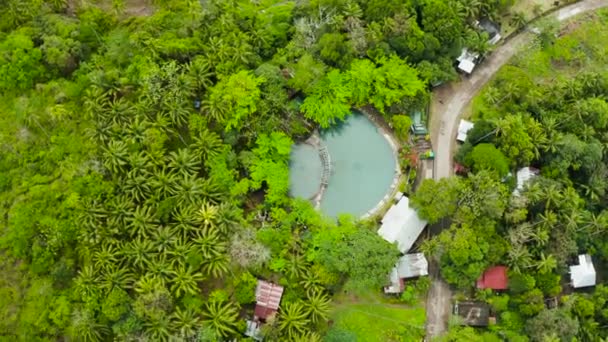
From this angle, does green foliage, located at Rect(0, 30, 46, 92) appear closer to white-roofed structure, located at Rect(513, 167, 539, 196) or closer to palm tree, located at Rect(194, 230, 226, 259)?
palm tree, located at Rect(194, 230, 226, 259)

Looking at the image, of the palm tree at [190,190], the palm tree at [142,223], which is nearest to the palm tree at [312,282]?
the palm tree at [190,190]

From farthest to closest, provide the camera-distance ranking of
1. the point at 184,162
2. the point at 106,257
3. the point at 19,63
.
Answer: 1. the point at 19,63
2. the point at 184,162
3. the point at 106,257

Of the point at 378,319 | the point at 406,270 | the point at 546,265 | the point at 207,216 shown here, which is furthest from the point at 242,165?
the point at 546,265

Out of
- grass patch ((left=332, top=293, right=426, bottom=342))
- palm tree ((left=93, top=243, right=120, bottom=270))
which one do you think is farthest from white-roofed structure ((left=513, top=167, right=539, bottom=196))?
palm tree ((left=93, top=243, right=120, bottom=270))

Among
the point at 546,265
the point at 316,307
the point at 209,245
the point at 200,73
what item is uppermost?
the point at 200,73

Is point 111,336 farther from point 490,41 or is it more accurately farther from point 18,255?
point 490,41

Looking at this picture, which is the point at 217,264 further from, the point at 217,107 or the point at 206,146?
the point at 217,107

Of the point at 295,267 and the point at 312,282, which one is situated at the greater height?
the point at 295,267
